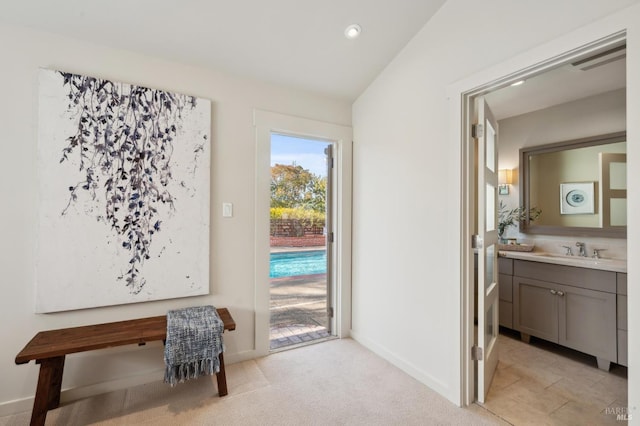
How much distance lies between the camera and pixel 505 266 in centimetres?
307

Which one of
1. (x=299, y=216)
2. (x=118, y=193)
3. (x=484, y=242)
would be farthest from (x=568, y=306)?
(x=118, y=193)

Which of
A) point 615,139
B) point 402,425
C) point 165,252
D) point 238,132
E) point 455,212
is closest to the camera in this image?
point 402,425

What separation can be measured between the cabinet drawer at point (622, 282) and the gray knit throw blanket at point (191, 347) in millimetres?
2893

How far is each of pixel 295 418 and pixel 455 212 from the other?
5.27 ft

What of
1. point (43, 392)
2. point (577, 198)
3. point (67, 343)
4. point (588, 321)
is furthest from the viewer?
point (577, 198)

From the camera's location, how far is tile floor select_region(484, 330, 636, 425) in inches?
73.5

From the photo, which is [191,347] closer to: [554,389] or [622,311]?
[554,389]

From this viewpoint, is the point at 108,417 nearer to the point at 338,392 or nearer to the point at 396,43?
the point at 338,392

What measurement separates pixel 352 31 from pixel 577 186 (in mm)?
2639

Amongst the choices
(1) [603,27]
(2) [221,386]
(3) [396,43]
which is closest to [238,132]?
(3) [396,43]

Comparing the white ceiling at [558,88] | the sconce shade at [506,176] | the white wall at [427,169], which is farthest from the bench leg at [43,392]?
the sconce shade at [506,176]

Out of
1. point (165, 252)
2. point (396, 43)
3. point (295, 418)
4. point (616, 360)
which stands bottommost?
point (295, 418)

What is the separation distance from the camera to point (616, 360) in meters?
2.31

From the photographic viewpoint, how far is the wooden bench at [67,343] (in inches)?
64.2
